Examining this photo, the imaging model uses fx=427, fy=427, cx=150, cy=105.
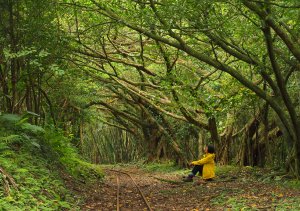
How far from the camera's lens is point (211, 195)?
9.68 meters

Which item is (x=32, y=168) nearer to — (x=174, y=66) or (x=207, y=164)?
(x=207, y=164)

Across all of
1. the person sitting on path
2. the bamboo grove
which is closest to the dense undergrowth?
the bamboo grove

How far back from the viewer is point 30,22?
9.85 meters

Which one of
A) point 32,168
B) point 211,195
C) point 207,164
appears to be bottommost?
point 211,195

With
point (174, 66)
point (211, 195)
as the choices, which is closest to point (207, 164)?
point (211, 195)

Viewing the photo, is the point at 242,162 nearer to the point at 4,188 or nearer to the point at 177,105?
the point at 177,105

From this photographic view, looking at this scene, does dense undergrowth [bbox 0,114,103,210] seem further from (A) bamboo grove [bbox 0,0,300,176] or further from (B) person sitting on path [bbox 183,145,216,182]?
(B) person sitting on path [bbox 183,145,216,182]

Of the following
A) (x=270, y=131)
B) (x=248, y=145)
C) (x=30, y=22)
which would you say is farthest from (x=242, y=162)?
(x=30, y=22)

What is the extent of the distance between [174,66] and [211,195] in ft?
22.8

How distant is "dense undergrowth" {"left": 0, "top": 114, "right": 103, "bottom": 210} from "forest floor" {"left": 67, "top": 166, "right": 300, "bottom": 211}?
66cm

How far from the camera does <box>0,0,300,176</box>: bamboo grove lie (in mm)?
9094

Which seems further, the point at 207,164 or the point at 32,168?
the point at 207,164

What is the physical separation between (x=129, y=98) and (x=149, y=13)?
11.0m

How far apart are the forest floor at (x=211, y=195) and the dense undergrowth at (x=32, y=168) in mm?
656
